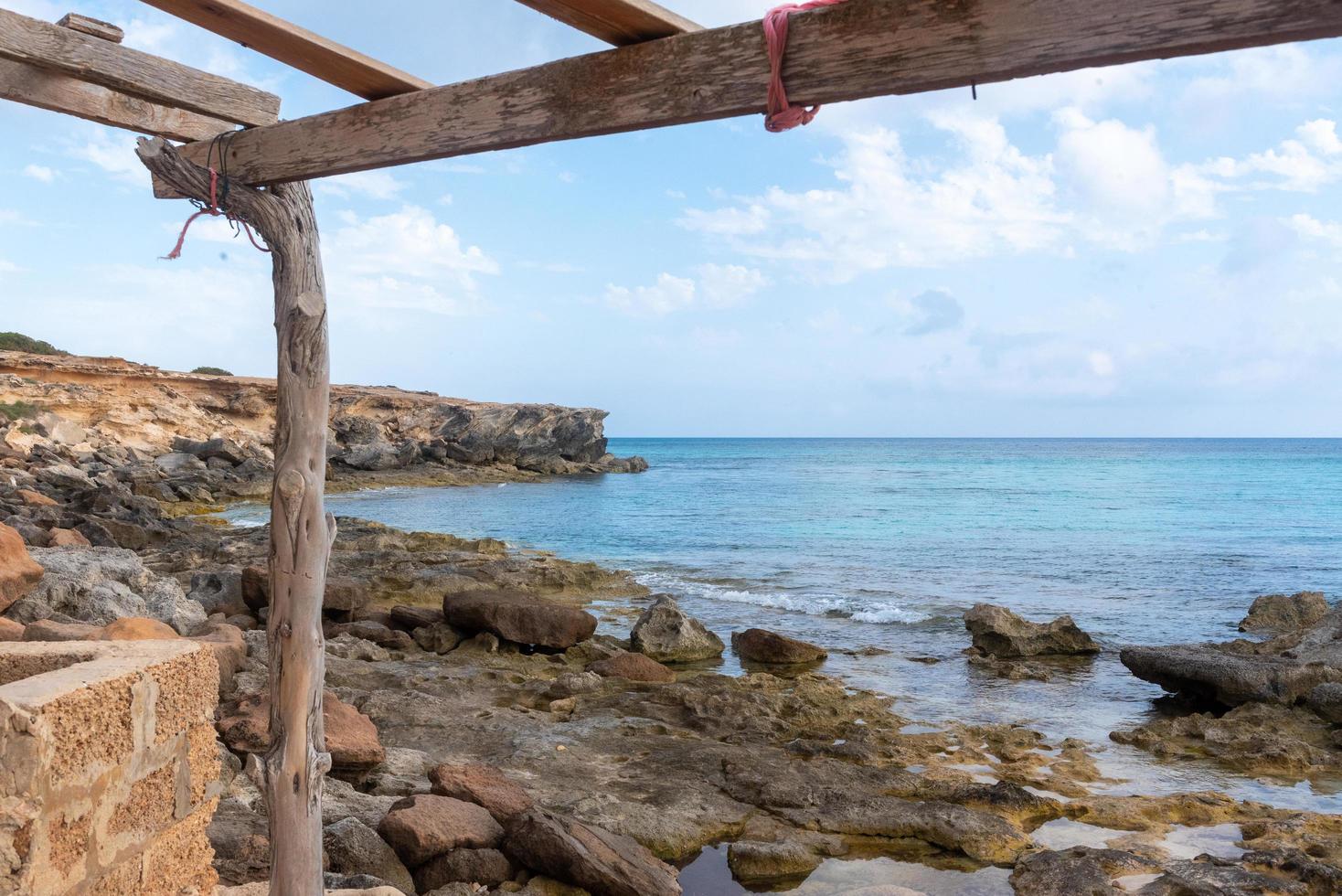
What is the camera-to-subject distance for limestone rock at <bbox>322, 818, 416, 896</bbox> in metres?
5.13

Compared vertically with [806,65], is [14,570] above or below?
below

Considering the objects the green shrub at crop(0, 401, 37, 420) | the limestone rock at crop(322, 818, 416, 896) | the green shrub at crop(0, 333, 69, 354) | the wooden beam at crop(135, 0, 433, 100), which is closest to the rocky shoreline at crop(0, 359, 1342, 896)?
the limestone rock at crop(322, 818, 416, 896)

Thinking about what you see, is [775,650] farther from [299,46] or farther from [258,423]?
[258,423]

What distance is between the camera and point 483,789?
19.9 feet

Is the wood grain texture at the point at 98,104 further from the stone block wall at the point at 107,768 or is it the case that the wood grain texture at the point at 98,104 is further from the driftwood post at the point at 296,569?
the stone block wall at the point at 107,768

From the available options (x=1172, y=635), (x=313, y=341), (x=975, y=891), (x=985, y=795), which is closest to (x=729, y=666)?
(x=985, y=795)

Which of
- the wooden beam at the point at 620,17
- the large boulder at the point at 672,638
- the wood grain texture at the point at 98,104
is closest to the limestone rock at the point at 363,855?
the wood grain texture at the point at 98,104

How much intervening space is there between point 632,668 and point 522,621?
5.74 ft

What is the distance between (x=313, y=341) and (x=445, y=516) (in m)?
29.7

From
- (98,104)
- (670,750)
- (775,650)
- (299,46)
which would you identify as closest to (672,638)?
(775,650)

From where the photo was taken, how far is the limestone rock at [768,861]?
5906mm

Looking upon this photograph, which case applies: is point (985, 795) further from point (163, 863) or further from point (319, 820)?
point (163, 863)

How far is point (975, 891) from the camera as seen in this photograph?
229 inches

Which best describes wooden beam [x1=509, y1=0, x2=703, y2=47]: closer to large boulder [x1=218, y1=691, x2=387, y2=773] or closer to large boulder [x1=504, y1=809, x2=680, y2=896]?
large boulder [x1=504, y1=809, x2=680, y2=896]
